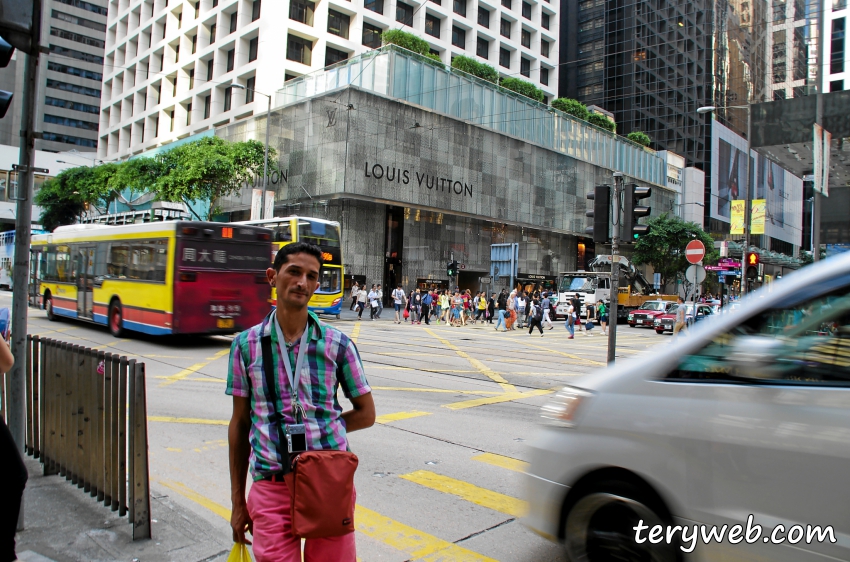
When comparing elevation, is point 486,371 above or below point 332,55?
below

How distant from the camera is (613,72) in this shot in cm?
7575

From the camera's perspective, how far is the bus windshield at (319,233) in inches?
891

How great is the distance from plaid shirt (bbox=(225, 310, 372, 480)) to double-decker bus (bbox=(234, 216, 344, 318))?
1928cm

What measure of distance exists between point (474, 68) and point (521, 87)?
546 cm

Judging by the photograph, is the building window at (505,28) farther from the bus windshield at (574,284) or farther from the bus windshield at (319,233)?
the bus windshield at (319,233)

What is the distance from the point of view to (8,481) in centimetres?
247

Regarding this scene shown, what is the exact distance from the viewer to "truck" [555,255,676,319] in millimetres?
34719

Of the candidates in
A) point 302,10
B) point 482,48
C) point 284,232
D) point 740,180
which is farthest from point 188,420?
point 740,180

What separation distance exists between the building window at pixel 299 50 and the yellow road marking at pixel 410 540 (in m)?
41.7

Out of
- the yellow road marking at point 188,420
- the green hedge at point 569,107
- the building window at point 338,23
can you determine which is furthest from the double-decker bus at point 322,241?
the green hedge at point 569,107

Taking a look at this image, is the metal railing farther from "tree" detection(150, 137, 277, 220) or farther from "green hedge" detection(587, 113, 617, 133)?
"green hedge" detection(587, 113, 617, 133)

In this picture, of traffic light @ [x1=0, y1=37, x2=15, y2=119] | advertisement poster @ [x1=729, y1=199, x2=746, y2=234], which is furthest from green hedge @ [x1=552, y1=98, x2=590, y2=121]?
traffic light @ [x1=0, y1=37, x2=15, y2=119]

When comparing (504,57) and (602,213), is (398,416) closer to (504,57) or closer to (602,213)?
(602,213)

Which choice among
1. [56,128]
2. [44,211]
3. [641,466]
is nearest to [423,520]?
Result: [641,466]
